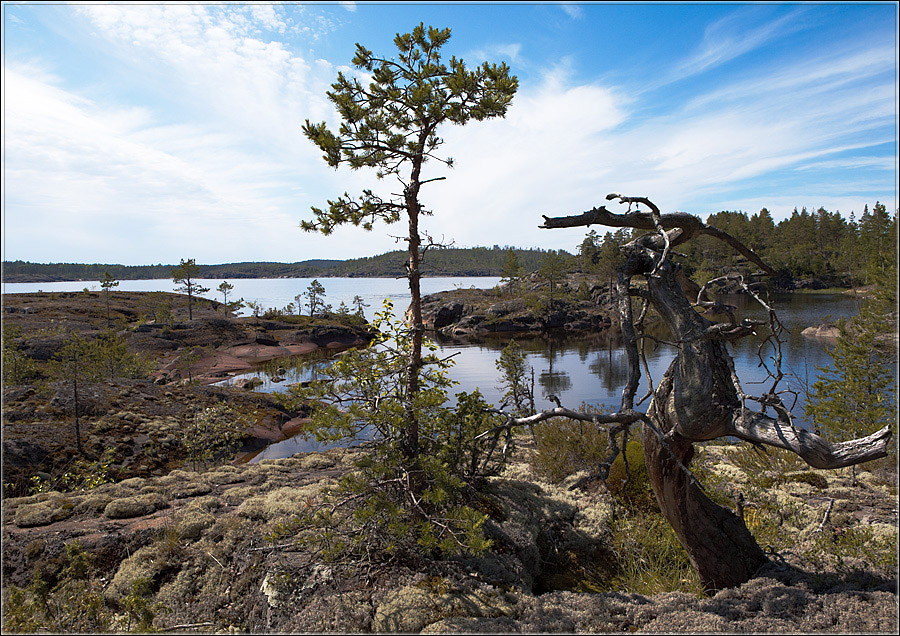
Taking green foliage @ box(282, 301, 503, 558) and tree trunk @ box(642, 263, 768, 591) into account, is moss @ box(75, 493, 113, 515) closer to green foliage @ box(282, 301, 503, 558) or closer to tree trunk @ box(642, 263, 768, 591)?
green foliage @ box(282, 301, 503, 558)

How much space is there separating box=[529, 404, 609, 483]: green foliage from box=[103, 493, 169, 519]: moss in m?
8.18

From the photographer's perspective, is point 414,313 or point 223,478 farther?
point 223,478

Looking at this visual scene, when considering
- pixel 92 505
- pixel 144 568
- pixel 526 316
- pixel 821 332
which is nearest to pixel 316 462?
pixel 92 505

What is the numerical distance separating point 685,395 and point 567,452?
6359 millimetres

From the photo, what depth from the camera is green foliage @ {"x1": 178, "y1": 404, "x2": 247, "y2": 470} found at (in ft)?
58.8

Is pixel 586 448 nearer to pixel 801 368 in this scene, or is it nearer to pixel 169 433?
pixel 169 433

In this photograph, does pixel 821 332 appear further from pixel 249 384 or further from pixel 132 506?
pixel 132 506

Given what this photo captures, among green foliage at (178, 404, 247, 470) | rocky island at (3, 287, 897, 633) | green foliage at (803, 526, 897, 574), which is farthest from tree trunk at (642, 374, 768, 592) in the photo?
green foliage at (178, 404, 247, 470)

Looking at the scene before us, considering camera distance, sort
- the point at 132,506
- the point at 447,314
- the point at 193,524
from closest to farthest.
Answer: the point at 193,524 → the point at 132,506 → the point at 447,314

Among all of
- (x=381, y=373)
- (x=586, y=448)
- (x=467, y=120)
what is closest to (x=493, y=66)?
(x=467, y=120)

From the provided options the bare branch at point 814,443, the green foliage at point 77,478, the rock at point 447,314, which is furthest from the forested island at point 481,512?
the rock at point 447,314

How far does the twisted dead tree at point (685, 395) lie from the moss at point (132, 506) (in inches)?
323

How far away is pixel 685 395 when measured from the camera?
211 inches

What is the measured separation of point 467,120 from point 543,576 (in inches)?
266
